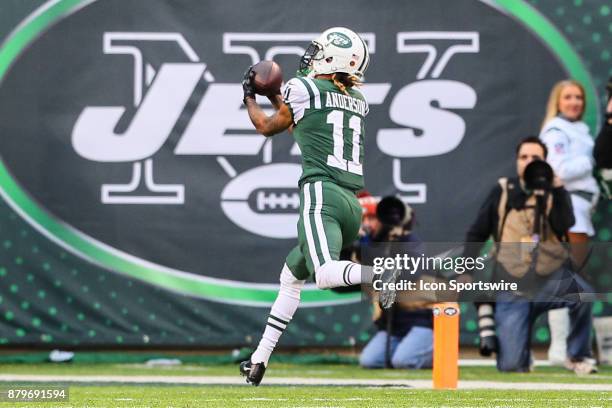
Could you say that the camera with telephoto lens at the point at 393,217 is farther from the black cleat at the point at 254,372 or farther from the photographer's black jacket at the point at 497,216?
the black cleat at the point at 254,372

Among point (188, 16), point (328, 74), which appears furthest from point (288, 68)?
point (328, 74)

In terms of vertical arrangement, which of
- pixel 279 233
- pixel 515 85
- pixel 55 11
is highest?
pixel 55 11

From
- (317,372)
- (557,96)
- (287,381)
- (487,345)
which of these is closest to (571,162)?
(557,96)

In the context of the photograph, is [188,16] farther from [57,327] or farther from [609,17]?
[609,17]

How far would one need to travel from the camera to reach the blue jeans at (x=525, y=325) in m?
8.92

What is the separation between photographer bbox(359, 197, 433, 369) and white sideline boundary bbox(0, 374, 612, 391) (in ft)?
3.41

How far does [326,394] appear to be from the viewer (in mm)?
6867

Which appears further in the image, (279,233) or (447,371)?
(279,233)

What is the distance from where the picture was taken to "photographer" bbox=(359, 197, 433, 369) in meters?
9.23

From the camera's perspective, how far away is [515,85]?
32.3ft

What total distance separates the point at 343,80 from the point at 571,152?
131 inches

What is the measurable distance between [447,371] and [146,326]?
10.3 feet

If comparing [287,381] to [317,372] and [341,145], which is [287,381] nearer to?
[317,372]

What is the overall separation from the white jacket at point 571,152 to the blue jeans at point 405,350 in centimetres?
154
